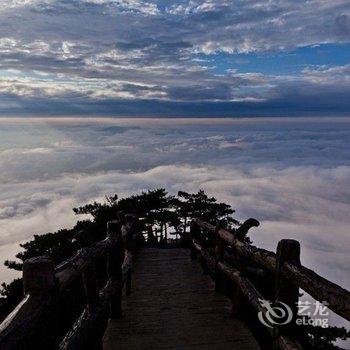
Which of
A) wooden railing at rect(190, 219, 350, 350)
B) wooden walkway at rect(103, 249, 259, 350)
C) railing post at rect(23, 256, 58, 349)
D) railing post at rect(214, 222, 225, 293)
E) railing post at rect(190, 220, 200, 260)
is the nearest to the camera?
railing post at rect(23, 256, 58, 349)

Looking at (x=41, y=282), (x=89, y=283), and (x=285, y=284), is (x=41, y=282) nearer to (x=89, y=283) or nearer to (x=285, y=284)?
(x=89, y=283)

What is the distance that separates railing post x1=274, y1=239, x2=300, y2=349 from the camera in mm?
3840

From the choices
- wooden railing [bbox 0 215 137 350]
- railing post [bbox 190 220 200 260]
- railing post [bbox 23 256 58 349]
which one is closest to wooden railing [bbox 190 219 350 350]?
wooden railing [bbox 0 215 137 350]

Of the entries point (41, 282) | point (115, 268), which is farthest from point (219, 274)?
point (41, 282)

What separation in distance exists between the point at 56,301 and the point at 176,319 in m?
3.25

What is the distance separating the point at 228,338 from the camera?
5.26 metres

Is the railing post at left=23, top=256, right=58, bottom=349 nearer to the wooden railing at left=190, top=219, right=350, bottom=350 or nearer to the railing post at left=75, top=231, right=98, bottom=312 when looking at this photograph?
the railing post at left=75, top=231, right=98, bottom=312

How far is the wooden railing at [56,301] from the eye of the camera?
8.18 ft

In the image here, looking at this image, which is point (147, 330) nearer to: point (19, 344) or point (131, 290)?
point (131, 290)

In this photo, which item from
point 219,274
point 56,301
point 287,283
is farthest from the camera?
point 219,274

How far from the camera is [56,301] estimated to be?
3.12m

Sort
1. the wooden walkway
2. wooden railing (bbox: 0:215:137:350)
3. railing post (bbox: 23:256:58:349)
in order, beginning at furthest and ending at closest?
the wooden walkway, railing post (bbox: 23:256:58:349), wooden railing (bbox: 0:215:137:350)

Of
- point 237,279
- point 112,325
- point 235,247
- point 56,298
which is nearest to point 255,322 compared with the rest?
point 237,279

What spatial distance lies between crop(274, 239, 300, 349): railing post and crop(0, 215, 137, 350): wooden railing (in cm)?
197
